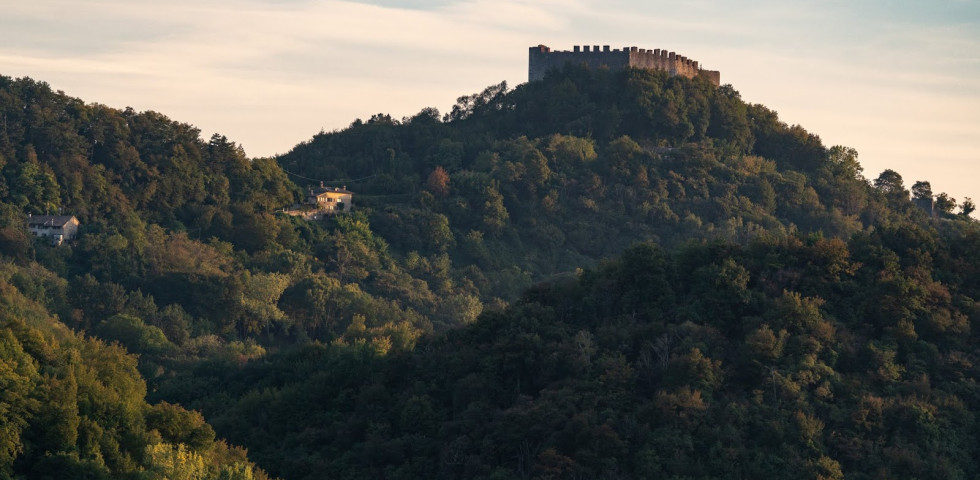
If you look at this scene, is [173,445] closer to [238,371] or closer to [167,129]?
[238,371]

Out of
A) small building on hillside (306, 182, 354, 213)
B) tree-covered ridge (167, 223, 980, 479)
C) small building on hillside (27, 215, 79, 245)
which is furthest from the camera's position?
small building on hillside (306, 182, 354, 213)

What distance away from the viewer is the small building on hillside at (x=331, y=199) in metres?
87.6

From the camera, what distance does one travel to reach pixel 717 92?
9444cm

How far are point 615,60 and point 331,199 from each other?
18.8 m

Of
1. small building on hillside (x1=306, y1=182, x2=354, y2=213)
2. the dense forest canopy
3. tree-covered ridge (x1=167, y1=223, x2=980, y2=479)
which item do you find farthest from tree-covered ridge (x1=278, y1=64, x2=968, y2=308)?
tree-covered ridge (x1=167, y1=223, x2=980, y2=479)

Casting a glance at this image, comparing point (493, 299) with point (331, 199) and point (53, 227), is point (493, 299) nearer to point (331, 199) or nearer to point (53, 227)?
point (331, 199)

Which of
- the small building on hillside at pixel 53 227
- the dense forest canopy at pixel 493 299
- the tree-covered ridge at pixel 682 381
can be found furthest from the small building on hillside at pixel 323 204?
the tree-covered ridge at pixel 682 381

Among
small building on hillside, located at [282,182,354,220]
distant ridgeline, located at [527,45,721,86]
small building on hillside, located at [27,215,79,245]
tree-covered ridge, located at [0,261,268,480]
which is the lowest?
tree-covered ridge, located at [0,261,268,480]

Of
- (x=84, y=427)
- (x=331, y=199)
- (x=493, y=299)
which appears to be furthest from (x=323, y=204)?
(x=84, y=427)

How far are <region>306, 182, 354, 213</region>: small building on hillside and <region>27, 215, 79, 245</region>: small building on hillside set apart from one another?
44.6 ft

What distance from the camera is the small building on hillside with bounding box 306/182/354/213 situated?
287ft

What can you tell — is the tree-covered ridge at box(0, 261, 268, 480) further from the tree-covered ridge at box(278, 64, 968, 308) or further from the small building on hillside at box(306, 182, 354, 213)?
the small building on hillside at box(306, 182, 354, 213)

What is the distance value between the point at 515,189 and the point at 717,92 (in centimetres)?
1301

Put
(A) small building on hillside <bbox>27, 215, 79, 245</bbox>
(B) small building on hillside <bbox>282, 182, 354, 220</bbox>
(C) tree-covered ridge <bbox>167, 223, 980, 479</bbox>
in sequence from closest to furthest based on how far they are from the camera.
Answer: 1. (C) tree-covered ridge <bbox>167, 223, 980, 479</bbox>
2. (A) small building on hillside <bbox>27, 215, 79, 245</bbox>
3. (B) small building on hillside <bbox>282, 182, 354, 220</bbox>
